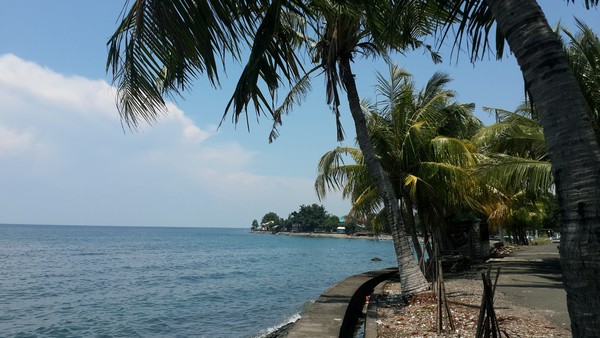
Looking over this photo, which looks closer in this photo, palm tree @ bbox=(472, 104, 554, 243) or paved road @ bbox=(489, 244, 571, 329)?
paved road @ bbox=(489, 244, 571, 329)

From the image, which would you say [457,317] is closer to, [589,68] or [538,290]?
[538,290]

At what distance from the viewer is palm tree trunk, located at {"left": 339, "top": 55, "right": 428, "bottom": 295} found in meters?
10.4

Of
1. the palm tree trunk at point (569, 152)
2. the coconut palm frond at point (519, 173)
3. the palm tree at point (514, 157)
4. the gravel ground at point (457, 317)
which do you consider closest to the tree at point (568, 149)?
the palm tree trunk at point (569, 152)

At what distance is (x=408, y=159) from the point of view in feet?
45.9

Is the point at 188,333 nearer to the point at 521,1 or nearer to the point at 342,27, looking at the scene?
the point at 342,27

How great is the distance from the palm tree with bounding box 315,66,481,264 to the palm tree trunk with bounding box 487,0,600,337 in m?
9.97

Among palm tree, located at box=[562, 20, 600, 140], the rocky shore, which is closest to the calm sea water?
the rocky shore

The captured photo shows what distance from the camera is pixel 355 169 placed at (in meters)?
14.5

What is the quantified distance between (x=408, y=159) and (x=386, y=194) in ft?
12.4

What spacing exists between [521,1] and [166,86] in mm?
3301

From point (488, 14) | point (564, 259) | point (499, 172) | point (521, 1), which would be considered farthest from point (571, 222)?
point (499, 172)

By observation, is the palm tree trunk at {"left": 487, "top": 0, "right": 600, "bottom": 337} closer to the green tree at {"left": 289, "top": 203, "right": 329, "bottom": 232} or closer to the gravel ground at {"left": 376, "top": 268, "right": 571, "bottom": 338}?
the gravel ground at {"left": 376, "top": 268, "right": 571, "bottom": 338}

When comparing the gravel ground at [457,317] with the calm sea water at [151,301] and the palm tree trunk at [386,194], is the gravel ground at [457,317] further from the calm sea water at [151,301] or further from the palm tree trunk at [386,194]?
the calm sea water at [151,301]

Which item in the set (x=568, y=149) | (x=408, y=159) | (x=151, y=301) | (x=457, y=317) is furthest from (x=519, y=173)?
(x=151, y=301)
